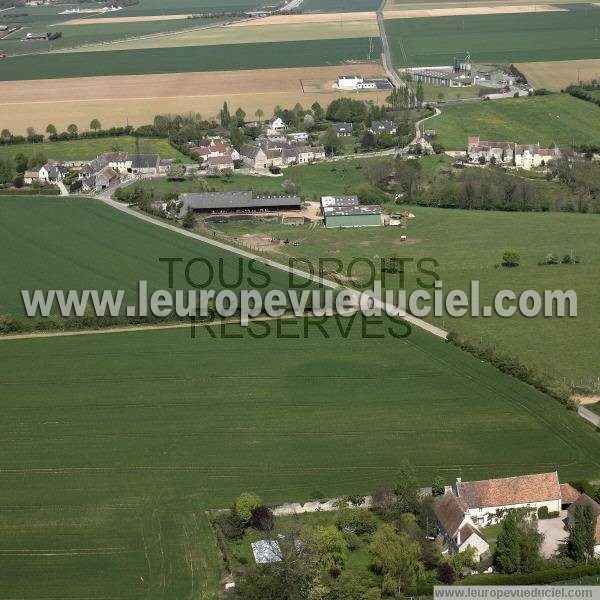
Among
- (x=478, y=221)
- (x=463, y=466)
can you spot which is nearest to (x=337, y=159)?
(x=478, y=221)

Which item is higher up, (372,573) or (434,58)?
(434,58)

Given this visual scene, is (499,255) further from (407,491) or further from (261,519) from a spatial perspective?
(261,519)

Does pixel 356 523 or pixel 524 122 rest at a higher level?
pixel 524 122

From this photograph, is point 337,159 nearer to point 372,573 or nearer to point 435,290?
point 435,290

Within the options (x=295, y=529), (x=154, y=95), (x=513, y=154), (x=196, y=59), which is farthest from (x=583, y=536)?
(x=196, y=59)

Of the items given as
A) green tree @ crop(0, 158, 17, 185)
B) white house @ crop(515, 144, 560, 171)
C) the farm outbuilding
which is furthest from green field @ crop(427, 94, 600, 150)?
green tree @ crop(0, 158, 17, 185)

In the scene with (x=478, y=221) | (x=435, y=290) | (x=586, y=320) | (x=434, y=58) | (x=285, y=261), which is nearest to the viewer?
(x=586, y=320)
